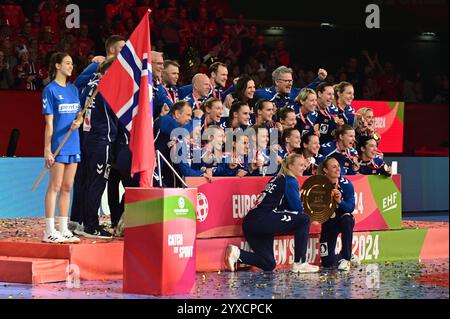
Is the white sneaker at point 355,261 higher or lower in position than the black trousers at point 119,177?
lower

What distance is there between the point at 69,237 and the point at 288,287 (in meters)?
2.38

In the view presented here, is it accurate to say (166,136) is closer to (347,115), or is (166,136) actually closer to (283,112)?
(283,112)

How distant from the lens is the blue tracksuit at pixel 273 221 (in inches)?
457

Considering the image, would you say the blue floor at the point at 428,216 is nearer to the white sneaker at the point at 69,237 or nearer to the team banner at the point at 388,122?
the team banner at the point at 388,122

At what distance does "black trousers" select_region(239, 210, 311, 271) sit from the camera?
38.1 ft

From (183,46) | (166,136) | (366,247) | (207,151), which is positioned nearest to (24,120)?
(183,46)

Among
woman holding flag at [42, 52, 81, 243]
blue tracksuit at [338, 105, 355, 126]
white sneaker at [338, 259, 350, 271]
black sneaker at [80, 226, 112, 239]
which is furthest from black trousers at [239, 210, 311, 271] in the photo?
blue tracksuit at [338, 105, 355, 126]

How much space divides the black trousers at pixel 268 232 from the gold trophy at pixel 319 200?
532mm

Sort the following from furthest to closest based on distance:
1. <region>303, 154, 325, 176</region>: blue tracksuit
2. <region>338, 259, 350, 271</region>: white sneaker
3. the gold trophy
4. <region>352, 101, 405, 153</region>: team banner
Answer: <region>352, 101, 405, 153</region>: team banner → <region>303, 154, 325, 176</region>: blue tracksuit → the gold trophy → <region>338, 259, 350, 271</region>: white sneaker

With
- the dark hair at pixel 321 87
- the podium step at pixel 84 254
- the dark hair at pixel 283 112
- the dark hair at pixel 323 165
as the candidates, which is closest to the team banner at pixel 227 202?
the dark hair at pixel 323 165

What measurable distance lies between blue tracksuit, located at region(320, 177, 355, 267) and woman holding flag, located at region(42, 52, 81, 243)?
10.3ft

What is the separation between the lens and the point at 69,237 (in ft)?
35.9

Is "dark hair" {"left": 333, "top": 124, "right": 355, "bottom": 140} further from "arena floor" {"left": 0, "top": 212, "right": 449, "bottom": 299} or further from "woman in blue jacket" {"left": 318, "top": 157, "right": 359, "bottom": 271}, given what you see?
"arena floor" {"left": 0, "top": 212, "right": 449, "bottom": 299}

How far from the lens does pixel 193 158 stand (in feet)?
39.7
